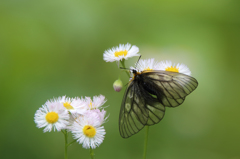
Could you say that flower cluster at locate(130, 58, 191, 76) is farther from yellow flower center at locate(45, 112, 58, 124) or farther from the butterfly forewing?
yellow flower center at locate(45, 112, 58, 124)

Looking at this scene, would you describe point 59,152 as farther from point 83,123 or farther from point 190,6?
point 190,6

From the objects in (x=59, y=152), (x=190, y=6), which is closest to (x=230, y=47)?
(x=190, y=6)

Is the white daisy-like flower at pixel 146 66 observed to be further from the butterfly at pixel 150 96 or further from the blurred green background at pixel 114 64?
the blurred green background at pixel 114 64

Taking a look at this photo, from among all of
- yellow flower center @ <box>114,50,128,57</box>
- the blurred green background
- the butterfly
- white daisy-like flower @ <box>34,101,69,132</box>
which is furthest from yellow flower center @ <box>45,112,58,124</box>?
the blurred green background

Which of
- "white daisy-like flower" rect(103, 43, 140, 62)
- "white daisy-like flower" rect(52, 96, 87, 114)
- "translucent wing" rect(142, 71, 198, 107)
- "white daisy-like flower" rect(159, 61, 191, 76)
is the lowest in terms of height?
"white daisy-like flower" rect(52, 96, 87, 114)

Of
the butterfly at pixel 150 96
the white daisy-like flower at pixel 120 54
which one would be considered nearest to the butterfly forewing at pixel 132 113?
the butterfly at pixel 150 96

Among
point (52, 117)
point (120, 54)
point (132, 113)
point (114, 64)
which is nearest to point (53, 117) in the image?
point (52, 117)
